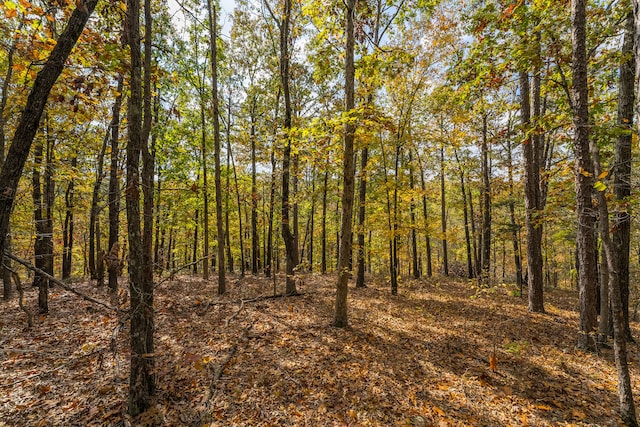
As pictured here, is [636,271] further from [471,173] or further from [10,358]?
[10,358]

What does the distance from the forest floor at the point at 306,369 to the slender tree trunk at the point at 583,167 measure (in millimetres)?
1386

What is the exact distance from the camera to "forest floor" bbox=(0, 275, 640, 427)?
4523 mm

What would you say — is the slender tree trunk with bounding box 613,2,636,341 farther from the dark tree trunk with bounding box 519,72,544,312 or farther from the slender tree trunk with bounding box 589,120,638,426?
the dark tree trunk with bounding box 519,72,544,312

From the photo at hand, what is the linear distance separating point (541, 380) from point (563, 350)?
7.47ft

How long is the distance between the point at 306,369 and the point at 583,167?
684 centimetres

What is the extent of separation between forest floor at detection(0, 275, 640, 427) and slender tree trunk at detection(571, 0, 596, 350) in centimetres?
139

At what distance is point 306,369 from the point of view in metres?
5.79

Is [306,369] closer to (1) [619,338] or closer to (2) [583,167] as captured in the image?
(1) [619,338]

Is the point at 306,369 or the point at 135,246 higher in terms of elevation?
the point at 135,246

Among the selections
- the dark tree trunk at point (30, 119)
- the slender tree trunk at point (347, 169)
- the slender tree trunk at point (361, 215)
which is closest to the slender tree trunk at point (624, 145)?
the slender tree trunk at point (347, 169)

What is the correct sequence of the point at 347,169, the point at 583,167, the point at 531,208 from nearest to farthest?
the point at 583,167
the point at 347,169
the point at 531,208

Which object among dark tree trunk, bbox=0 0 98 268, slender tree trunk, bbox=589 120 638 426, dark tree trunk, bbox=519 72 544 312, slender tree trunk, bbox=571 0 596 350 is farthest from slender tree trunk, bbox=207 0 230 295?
dark tree trunk, bbox=519 72 544 312

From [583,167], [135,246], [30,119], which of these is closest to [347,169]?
[583,167]

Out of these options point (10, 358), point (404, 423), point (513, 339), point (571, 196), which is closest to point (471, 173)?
point (571, 196)
